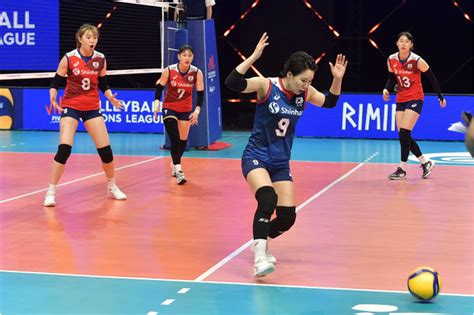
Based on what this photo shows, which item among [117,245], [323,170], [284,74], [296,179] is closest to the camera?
[284,74]

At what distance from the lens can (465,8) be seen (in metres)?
22.7

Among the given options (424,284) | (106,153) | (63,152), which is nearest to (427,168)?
(106,153)

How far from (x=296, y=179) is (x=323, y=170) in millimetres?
1262

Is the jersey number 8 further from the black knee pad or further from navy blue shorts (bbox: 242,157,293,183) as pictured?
navy blue shorts (bbox: 242,157,293,183)

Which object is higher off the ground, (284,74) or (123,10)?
(123,10)

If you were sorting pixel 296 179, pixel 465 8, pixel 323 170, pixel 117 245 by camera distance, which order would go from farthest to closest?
pixel 465 8 → pixel 323 170 → pixel 296 179 → pixel 117 245

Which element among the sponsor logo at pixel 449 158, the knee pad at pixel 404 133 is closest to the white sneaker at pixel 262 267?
the knee pad at pixel 404 133

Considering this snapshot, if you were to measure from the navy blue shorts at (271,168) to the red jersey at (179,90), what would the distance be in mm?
5960

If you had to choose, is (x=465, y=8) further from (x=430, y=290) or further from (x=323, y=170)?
(x=430, y=290)

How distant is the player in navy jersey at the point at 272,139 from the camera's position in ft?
23.3

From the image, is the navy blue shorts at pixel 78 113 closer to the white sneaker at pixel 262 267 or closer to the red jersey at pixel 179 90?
the red jersey at pixel 179 90

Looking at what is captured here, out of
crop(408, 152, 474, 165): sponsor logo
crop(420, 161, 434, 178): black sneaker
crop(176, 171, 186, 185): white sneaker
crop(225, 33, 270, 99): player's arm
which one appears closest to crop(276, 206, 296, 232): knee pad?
crop(225, 33, 270, 99): player's arm

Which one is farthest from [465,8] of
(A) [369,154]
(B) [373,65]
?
(A) [369,154]

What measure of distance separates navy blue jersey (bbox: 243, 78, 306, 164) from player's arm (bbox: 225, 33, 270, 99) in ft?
0.22
